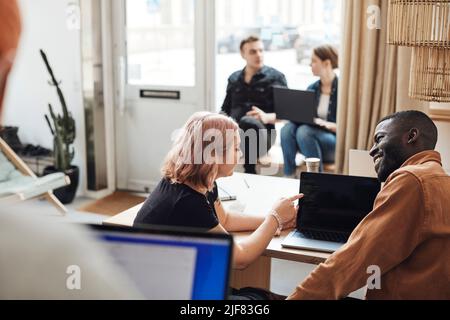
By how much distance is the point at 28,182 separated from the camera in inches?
167

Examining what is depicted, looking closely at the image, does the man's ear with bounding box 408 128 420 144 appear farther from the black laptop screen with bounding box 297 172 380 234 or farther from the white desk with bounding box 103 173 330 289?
the white desk with bounding box 103 173 330 289

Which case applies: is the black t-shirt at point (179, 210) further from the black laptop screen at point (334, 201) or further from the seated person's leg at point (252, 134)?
the seated person's leg at point (252, 134)

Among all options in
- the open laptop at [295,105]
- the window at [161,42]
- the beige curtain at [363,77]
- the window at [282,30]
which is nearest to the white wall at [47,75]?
the window at [161,42]

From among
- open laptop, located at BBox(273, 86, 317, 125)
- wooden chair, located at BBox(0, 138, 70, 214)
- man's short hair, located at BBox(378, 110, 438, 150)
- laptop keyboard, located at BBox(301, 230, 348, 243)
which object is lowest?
wooden chair, located at BBox(0, 138, 70, 214)

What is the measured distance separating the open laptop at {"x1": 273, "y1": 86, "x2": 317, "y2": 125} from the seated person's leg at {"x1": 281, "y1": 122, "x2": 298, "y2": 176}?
0.07 m

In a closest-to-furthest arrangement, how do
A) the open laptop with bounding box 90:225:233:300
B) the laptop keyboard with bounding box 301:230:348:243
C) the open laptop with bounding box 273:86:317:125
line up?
the open laptop with bounding box 90:225:233:300 < the laptop keyboard with bounding box 301:230:348:243 < the open laptop with bounding box 273:86:317:125

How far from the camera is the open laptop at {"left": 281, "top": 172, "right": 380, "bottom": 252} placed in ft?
6.89

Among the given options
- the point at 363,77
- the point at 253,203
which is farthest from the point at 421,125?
the point at 363,77

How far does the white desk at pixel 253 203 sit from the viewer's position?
2336 millimetres

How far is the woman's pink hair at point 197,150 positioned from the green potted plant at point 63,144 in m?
2.79

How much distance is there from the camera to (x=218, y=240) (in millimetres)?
863

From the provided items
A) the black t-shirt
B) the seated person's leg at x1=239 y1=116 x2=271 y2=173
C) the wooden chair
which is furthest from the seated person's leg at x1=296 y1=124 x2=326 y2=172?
the black t-shirt

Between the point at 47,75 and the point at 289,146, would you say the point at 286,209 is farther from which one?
the point at 47,75

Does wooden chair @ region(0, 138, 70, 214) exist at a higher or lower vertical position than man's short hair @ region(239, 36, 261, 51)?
lower
